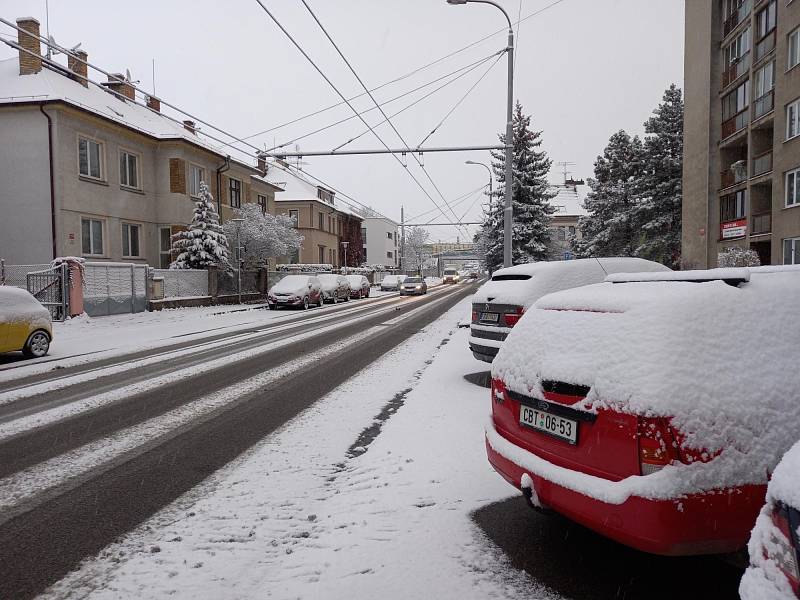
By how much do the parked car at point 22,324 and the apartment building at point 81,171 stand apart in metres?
11.2

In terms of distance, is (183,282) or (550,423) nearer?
(550,423)

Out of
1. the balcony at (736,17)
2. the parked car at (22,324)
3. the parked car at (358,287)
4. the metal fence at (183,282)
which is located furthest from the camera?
the parked car at (358,287)

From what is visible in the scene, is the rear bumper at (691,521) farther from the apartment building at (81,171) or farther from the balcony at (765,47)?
the balcony at (765,47)

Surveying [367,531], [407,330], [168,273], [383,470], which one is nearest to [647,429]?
[367,531]

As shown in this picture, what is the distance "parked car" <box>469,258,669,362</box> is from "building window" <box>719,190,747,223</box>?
2403 cm

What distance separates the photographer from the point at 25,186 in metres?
23.0

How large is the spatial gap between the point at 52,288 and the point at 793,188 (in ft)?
93.1

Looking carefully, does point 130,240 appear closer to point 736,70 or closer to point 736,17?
point 736,70

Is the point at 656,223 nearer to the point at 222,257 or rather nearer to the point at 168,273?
the point at 222,257

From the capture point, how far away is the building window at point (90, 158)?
944 inches

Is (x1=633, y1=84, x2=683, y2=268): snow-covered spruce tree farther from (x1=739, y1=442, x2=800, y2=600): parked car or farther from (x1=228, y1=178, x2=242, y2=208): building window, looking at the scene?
(x1=739, y1=442, x2=800, y2=600): parked car

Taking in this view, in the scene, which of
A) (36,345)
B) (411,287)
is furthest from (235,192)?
(36,345)

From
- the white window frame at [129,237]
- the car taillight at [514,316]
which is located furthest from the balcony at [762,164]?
the white window frame at [129,237]

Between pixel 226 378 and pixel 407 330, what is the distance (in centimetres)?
822
